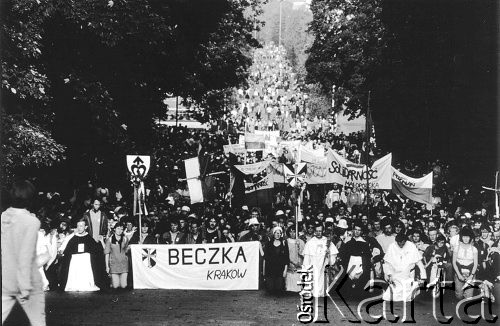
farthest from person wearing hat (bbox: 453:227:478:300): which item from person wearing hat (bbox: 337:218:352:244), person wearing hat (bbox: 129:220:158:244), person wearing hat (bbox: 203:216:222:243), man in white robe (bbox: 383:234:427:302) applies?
person wearing hat (bbox: 129:220:158:244)

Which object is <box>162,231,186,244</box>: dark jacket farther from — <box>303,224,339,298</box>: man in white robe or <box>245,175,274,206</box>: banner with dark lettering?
<box>245,175,274,206</box>: banner with dark lettering

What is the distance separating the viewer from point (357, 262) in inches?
708

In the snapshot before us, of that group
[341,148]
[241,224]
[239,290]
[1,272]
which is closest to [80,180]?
[241,224]

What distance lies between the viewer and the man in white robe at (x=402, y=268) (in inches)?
668

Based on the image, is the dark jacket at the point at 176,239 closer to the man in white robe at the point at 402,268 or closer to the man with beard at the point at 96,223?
the man with beard at the point at 96,223

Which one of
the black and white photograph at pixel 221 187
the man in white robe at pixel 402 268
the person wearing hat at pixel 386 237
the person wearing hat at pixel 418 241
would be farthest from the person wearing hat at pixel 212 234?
the person wearing hat at pixel 418 241

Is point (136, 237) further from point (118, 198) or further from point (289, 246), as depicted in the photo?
point (118, 198)

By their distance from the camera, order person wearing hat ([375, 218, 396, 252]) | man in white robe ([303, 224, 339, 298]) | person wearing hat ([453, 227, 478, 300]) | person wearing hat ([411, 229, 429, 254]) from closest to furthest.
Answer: person wearing hat ([453, 227, 478, 300]), person wearing hat ([411, 229, 429, 254]), man in white robe ([303, 224, 339, 298]), person wearing hat ([375, 218, 396, 252])

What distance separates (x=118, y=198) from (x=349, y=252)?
12607mm

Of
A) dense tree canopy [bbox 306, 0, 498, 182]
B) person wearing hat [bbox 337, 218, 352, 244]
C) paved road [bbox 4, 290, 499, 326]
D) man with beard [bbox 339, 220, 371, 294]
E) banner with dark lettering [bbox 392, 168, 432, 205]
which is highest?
dense tree canopy [bbox 306, 0, 498, 182]

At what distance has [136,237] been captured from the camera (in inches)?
785

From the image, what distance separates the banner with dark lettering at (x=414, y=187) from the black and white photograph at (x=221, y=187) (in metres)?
0.06

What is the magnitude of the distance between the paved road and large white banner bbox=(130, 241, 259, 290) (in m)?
0.32

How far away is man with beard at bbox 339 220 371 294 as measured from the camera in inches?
707
